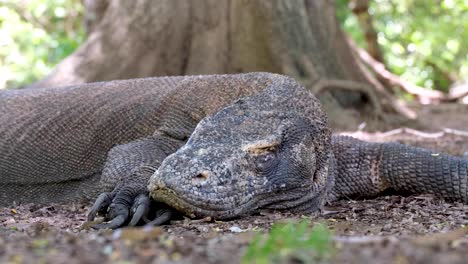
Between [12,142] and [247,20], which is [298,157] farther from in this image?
[247,20]

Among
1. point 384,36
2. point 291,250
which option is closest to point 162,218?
point 291,250

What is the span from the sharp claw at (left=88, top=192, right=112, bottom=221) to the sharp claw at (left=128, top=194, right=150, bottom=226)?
8.4 inches

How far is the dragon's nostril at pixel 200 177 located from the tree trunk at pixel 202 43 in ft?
13.2

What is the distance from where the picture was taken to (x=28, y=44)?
12.2m

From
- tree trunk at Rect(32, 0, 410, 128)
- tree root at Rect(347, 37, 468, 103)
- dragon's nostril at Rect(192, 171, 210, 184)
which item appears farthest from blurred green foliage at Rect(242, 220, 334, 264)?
tree root at Rect(347, 37, 468, 103)

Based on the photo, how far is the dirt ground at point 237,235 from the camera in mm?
1894

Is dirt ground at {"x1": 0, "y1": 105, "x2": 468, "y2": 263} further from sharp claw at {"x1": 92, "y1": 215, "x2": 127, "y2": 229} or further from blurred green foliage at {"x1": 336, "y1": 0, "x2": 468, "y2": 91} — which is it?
blurred green foliage at {"x1": 336, "y1": 0, "x2": 468, "y2": 91}

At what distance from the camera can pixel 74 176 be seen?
4.85 meters

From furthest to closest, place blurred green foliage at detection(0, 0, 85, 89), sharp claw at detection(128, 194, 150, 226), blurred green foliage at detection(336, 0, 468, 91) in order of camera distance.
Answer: blurred green foliage at detection(336, 0, 468, 91) < blurred green foliage at detection(0, 0, 85, 89) < sharp claw at detection(128, 194, 150, 226)

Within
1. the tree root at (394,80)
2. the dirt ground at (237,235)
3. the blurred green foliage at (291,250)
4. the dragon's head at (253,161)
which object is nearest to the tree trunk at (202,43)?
the dirt ground at (237,235)

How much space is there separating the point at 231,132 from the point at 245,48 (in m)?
4.02

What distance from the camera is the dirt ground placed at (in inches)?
74.5

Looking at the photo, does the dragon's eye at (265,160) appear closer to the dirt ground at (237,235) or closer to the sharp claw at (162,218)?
the dirt ground at (237,235)

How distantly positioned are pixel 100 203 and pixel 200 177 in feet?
2.19
